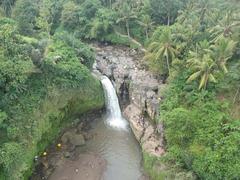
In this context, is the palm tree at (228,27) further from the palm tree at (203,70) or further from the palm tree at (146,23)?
the palm tree at (146,23)

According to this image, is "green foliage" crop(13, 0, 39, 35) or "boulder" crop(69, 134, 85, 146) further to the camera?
"green foliage" crop(13, 0, 39, 35)

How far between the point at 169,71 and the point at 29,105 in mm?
13096

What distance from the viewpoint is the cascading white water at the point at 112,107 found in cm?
3041

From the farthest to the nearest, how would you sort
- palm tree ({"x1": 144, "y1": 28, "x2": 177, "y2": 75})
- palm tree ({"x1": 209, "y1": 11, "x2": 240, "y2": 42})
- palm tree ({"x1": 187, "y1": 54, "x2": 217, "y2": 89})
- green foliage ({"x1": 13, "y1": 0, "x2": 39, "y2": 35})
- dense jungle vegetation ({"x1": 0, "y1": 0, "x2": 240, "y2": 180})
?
green foliage ({"x1": 13, "y1": 0, "x2": 39, "y2": 35}), palm tree ({"x1": 144, "y1": 28, "x2": 177, "y2": 75}), palm tree ({"x1": 209, "y1": 11, "x2": 240, "y2": 42}), palm tree ({"x1": 187, "y1": 54, "x2": 217, "y2": 89}), dense jungle vegetation ({"x1": 0, "y1": 0, "x2": 240, "y2": 180})

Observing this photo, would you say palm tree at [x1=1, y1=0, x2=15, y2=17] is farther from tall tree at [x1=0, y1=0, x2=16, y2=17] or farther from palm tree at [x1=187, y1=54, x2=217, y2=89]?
palm tree at [x1=187, y1=54, x2=217, y2=89]

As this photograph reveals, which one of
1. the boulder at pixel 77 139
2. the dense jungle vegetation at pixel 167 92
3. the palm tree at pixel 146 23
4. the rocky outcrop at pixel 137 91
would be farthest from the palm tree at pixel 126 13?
the boulder at pixel 77 139

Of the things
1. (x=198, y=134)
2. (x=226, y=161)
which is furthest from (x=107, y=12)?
(x=226, y=161)

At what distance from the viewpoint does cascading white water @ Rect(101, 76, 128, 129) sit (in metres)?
30.4

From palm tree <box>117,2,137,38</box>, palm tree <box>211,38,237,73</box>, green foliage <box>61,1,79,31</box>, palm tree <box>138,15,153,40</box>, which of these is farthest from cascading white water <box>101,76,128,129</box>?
green foliage <box>61,1,79,31</box>

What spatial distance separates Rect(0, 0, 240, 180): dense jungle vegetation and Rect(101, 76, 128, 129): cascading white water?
1.17m

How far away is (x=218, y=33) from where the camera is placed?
30.7 meters

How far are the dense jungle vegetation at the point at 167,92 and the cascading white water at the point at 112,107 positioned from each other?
1165 mm

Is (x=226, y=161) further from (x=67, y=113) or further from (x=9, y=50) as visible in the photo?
(x=9, y=50)

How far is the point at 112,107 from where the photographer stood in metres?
31.8
